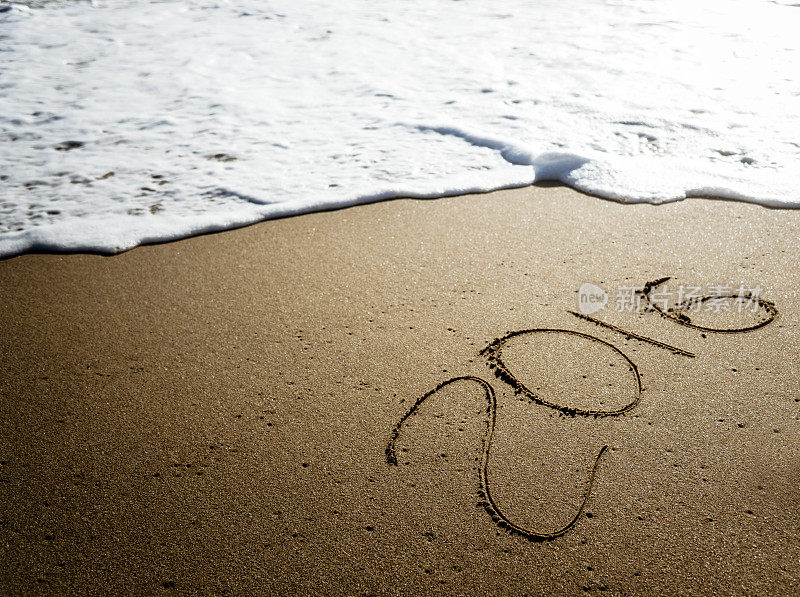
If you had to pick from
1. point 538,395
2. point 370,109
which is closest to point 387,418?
point 538,395

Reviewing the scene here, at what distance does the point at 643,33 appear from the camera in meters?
5.84

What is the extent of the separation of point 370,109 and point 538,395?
3154 mm

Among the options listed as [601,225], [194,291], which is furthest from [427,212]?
[194,291]

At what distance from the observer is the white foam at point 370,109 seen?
3.48m

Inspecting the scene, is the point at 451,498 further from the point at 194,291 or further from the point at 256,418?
the point at 194,291

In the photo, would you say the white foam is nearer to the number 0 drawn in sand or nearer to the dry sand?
the dry sand

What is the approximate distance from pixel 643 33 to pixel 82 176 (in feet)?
17.0

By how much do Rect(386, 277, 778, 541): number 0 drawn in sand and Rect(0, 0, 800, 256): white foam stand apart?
3.28 ft

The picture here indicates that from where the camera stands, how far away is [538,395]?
85.8 inches

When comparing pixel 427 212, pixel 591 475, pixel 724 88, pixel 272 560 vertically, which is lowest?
pixel 272 560

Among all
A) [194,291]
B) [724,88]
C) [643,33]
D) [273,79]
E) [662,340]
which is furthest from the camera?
[643,33]

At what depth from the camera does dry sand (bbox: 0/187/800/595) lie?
1.67 m

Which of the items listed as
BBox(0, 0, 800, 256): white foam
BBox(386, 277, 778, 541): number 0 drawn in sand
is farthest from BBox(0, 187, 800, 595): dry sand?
BBox(0, 0, 800, 256): white foam

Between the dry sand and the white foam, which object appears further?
the white foam
